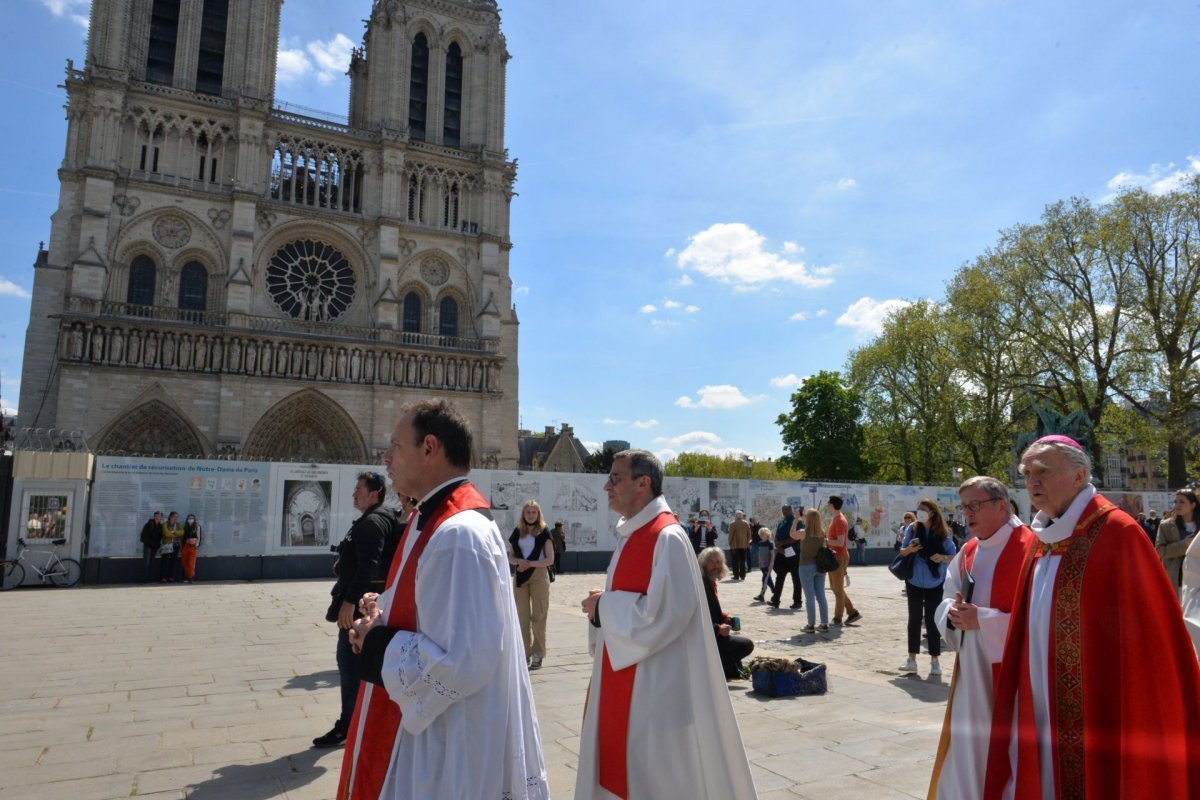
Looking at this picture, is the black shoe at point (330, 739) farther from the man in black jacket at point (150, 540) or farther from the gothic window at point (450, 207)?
the gothic window at point (450, 207)

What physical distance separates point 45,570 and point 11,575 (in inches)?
20.2

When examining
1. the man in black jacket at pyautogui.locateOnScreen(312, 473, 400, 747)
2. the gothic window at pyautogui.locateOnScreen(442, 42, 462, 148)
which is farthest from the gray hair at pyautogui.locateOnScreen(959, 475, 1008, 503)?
the gothic window at pyautogui.locateOnScreen(442, 42, 462, 148)

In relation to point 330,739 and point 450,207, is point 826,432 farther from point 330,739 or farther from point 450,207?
point 330,739

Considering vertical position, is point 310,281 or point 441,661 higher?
point 310,281

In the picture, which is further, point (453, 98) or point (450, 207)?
point (453, 98)

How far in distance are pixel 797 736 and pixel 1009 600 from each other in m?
2.17

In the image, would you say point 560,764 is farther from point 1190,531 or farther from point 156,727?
point 1190,531

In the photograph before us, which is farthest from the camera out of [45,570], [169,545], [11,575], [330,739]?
[169,545]

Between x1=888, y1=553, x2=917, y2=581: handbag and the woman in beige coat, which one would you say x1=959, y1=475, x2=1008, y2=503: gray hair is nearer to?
x1=888, y1=553, x2=917, y2=581: handbag

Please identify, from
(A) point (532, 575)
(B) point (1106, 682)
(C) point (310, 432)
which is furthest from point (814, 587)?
(C) point (310, 432)

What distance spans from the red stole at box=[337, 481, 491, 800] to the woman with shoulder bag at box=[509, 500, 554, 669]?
5.08 m

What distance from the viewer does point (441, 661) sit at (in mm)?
1956

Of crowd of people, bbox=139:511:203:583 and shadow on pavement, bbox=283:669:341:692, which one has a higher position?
crowd of people, bbox=139:511:203:583

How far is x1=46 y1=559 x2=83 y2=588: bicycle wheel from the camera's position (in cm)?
1392
